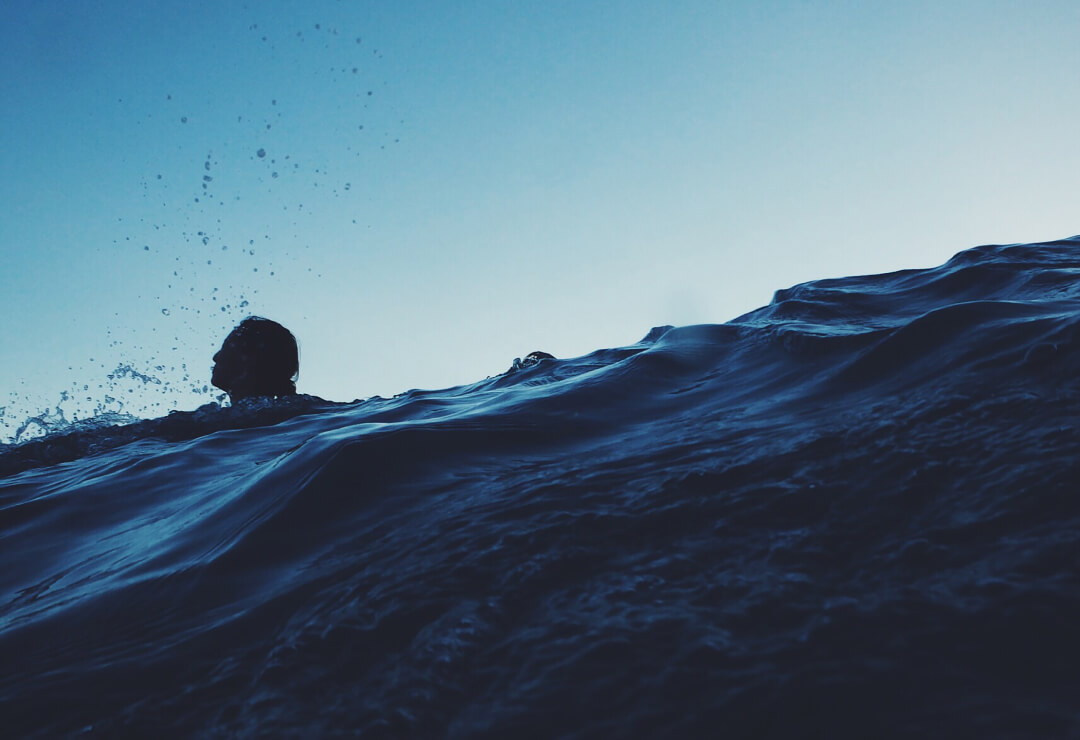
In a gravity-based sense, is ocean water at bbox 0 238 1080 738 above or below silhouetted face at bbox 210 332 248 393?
below

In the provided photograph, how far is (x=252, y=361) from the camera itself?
9344mm

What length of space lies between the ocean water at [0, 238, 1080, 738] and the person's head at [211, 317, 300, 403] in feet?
19.1

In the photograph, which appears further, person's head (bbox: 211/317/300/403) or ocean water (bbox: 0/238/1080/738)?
person's head (bbox: 211/317/300/403)

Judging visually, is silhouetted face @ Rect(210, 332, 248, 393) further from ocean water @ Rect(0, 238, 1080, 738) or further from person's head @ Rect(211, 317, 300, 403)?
ocean water @ Rect(0, 238, 1080, 738)

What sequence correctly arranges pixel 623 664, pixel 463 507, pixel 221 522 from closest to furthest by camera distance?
pixel 623 664 → pixel 463 507 → pixel 221 522

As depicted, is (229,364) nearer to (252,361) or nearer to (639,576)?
(252,361)

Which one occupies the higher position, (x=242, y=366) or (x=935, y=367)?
(x=242, y=366)

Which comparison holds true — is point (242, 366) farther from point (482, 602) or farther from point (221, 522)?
point (482, 602)

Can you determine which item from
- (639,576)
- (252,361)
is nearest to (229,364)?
(252,361)

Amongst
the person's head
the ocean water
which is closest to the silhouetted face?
the person's head

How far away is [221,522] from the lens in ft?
10.2

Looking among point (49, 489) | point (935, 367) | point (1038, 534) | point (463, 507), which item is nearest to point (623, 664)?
point (1038, 534)

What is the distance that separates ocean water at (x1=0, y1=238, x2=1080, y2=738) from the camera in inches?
47.8

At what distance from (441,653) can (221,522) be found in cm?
199
